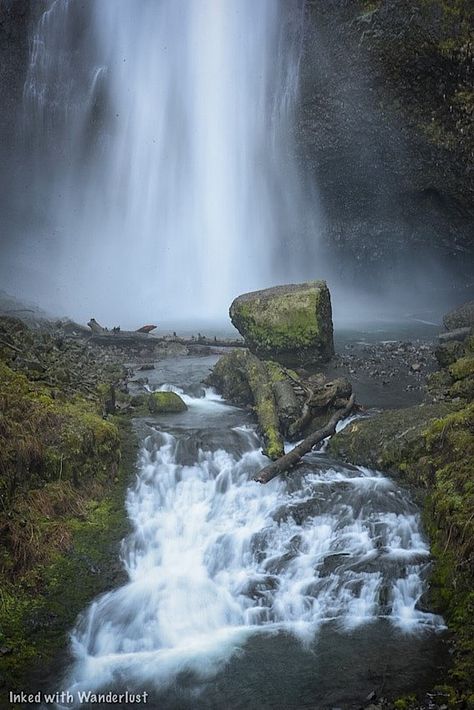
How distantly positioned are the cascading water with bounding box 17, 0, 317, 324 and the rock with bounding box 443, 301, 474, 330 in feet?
36.3

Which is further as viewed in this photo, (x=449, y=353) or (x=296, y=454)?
(x=449, y=353)

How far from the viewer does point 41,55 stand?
3025 centimetres

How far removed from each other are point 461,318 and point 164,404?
1470 cm

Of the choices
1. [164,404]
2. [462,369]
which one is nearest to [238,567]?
[164,404]

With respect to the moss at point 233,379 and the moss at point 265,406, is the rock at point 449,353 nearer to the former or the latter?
the moss at point 265,406

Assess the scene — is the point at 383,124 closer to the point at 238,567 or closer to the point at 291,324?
the point at 291,324

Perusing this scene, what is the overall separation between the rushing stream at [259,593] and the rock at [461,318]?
14.6m

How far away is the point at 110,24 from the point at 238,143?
31.7 feet

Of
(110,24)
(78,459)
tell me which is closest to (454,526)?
(78,459)

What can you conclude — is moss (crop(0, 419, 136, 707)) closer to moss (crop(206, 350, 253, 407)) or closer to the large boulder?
moss (crop(206, 350, 253, 407))

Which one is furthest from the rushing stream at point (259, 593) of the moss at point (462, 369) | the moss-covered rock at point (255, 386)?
the moss at point (462, 369)

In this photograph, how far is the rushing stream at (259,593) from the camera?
5.23 meters

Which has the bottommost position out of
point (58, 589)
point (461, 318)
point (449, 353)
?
point (58, 589)

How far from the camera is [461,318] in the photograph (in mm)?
21578
